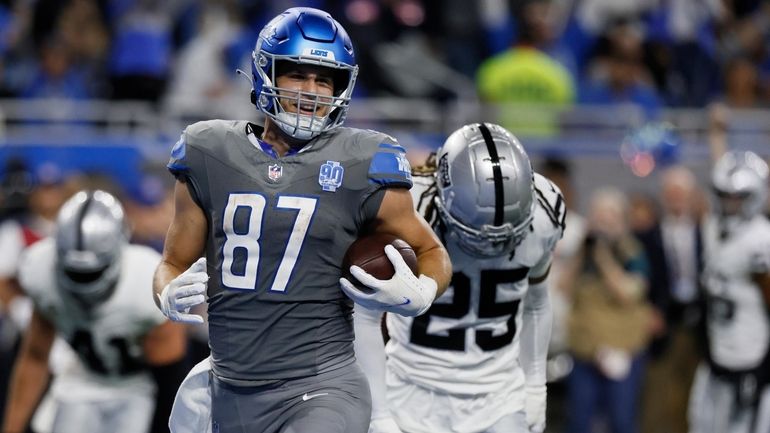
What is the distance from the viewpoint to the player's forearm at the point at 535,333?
15.4ft

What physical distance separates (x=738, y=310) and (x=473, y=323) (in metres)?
3.06

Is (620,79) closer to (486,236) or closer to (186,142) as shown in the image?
(486,236)

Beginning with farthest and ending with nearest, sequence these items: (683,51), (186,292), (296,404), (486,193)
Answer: (683,51) → (486,193) → (296,404) → (186,292)

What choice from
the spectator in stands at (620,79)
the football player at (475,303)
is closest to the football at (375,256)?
the football player at (475,303)

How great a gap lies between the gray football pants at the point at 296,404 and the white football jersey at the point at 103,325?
1.52 m

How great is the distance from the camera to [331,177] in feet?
11.8

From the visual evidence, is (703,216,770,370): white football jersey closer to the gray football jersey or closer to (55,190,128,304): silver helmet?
(55,190,128,304): silver helmet

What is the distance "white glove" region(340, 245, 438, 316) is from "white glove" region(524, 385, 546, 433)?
120cm

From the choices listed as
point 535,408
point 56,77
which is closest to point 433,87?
point 56,77

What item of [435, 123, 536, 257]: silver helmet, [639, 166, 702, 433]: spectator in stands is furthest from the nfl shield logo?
[639, 166, 702, 433]: spectator in stands

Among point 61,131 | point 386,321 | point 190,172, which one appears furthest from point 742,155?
point 61,131

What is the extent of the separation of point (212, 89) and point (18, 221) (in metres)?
2.69

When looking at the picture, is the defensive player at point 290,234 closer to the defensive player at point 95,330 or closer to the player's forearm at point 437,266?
the player's forearm at point 437,266

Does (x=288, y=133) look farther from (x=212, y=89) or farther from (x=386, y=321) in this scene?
(x=212, y=89)
